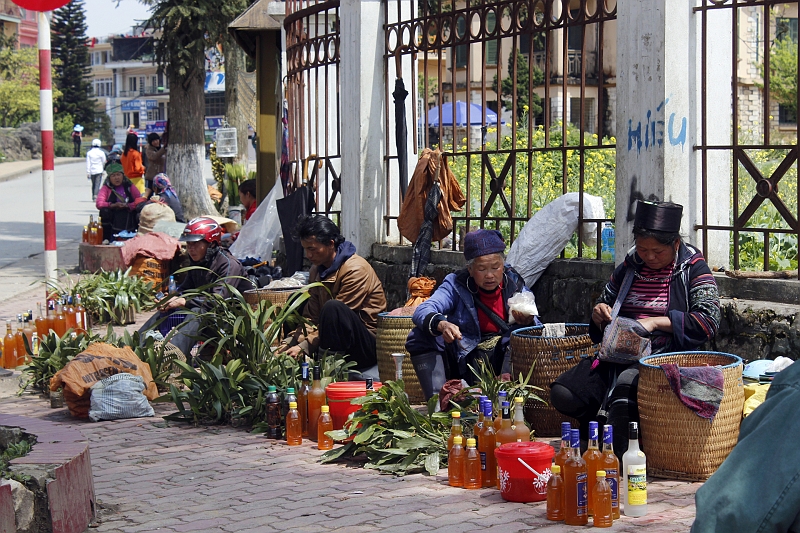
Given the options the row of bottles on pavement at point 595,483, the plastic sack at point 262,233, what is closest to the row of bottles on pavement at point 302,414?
the row of bottles on pavement at point 595,483

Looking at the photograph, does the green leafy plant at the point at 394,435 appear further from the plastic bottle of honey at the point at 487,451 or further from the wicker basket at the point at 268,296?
the wicker basket at the point at 268,296

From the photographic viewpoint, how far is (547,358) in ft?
18.7

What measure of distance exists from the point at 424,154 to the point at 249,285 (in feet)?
6.16

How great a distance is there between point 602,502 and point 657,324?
1184 mm

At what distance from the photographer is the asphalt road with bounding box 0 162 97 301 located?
15.2m

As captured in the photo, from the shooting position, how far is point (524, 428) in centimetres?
498

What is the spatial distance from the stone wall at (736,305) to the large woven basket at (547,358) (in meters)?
0.83

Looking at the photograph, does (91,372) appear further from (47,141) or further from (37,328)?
(47,141)

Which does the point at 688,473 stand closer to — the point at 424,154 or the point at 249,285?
the point at 424,154

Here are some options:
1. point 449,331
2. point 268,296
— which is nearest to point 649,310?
point 449,331

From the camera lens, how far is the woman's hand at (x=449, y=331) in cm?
582

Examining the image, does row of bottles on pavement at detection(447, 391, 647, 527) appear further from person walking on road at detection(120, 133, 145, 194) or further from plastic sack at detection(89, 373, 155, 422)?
person walking on road at detection(120, 133, 145, 194)

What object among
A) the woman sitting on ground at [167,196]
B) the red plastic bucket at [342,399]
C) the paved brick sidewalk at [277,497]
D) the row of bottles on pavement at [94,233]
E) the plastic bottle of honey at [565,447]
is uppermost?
the woman sitting on ground at [167,196]

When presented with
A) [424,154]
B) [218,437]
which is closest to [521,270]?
[424,154]
